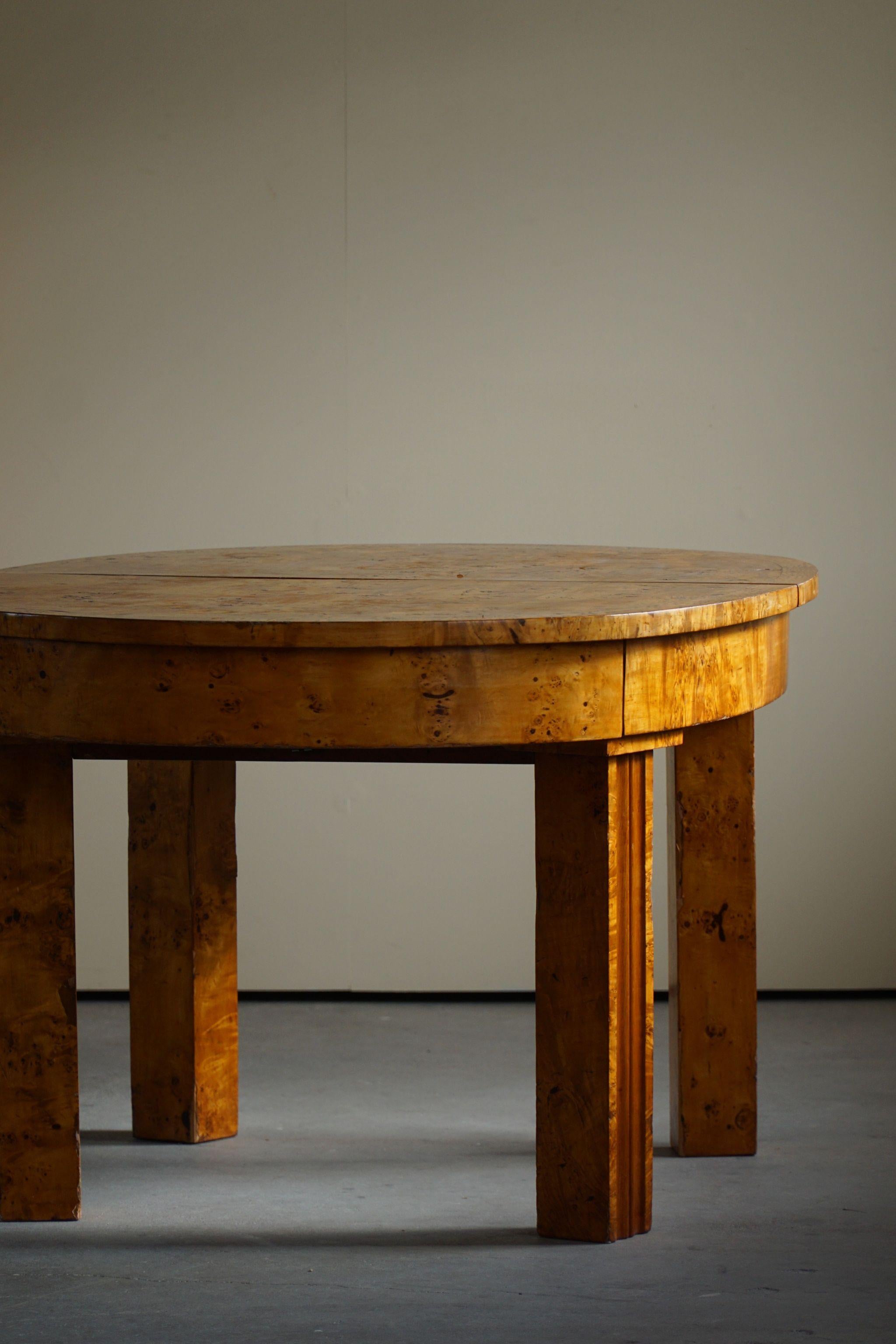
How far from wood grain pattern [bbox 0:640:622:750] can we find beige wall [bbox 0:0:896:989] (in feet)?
5.07

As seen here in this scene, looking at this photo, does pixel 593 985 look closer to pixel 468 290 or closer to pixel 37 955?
pixel 37 955

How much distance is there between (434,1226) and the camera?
7.92 ft

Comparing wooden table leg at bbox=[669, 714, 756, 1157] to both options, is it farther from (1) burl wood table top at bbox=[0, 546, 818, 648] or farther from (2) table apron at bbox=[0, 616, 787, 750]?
(2) table apron at bbox=[0, 616, 787, 750]

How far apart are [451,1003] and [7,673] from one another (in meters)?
1.74

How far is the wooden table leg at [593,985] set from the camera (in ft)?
7.24

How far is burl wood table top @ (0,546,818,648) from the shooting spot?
2.00 meters

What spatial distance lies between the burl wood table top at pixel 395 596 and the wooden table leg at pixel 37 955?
0.25 m

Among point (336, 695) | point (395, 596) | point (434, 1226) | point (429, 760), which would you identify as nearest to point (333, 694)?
point (336, 695)

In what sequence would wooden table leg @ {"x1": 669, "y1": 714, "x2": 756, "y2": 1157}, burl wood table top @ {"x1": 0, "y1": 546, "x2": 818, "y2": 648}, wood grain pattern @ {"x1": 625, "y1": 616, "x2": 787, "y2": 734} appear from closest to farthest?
burl wood table top @ {"x1": 0, "y1": 546, "x2": 818, "y2": 648}, wood grain pattern @ {"x1": 625, "y1": 616, "x2": 787, "y2": 734}, wooden table leg @ {"x1": 669, "y1": 714, "x2": 756, "y2": 1157}

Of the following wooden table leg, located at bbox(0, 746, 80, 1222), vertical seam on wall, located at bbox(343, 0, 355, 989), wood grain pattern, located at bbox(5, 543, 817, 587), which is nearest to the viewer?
wooden table leg, located at bbox(0, 746, 80, 1222)

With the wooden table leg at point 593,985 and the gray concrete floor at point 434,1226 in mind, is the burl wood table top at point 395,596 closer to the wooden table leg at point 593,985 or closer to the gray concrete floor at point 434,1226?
the wooden table leg at point 593,985

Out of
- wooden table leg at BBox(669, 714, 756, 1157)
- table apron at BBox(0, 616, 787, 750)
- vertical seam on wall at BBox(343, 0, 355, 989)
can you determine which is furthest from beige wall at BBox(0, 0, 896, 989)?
table apron at BBox(0, 616, 787, 750)

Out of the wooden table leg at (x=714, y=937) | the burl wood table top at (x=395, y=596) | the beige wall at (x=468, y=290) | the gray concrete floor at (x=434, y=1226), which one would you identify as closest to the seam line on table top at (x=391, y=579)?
the burl wood table top at (x=395, y=596)

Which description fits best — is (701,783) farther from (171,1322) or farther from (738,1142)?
(171,1322)
